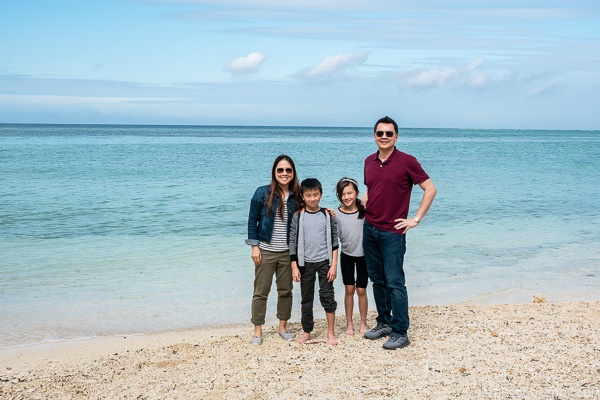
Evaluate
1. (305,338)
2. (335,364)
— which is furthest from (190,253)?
(335,364)

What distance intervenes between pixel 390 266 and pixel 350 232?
512 mm

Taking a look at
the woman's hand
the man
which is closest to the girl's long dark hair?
the man

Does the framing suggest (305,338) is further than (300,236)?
Yes

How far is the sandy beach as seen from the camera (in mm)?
4602

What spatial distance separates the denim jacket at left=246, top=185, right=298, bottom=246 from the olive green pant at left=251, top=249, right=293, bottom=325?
163 millimetres

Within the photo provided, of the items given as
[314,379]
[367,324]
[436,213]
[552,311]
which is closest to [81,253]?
[367,324]

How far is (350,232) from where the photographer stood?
5590mm

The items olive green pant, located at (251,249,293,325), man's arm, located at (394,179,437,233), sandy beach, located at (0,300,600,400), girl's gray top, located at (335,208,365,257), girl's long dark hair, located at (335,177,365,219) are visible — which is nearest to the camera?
sandy beach, located at (0,300,600,400)

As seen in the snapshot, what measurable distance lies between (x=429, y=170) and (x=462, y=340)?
25915 mm

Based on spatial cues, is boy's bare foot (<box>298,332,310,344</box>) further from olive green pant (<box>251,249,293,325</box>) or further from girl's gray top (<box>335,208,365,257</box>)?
girl's gray top (<box>335,208,365,257</box>)

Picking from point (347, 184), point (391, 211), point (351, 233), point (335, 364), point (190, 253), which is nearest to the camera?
point (335, 364)

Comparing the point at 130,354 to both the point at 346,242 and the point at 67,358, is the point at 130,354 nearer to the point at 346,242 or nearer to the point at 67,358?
the point at 67,358

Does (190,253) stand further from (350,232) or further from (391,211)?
(391,211)

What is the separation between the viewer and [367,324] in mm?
6449
